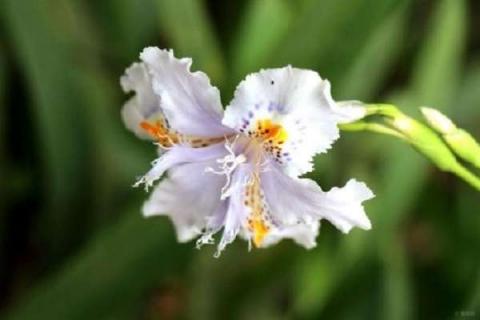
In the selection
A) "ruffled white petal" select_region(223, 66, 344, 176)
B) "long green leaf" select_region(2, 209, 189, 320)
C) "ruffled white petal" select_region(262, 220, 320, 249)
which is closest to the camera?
"ruffled white petal" select_region(223, 66, 344, 176)

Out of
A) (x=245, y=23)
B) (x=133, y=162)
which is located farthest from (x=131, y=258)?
(x=245, y=23)

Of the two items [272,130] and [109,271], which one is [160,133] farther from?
[109,271]

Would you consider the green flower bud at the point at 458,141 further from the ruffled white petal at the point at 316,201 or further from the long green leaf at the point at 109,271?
the long green leaf at the point at 109,271

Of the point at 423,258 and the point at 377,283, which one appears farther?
the point at 423,258

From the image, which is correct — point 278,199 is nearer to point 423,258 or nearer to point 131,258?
point 131,258

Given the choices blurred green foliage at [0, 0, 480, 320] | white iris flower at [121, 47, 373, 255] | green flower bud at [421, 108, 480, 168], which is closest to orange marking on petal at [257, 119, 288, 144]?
white iris flower at [121, 47, 373, 255]

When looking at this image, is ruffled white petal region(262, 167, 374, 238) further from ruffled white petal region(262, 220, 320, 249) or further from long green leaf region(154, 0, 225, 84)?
long green leaf region(154, 0, 225, 84)
